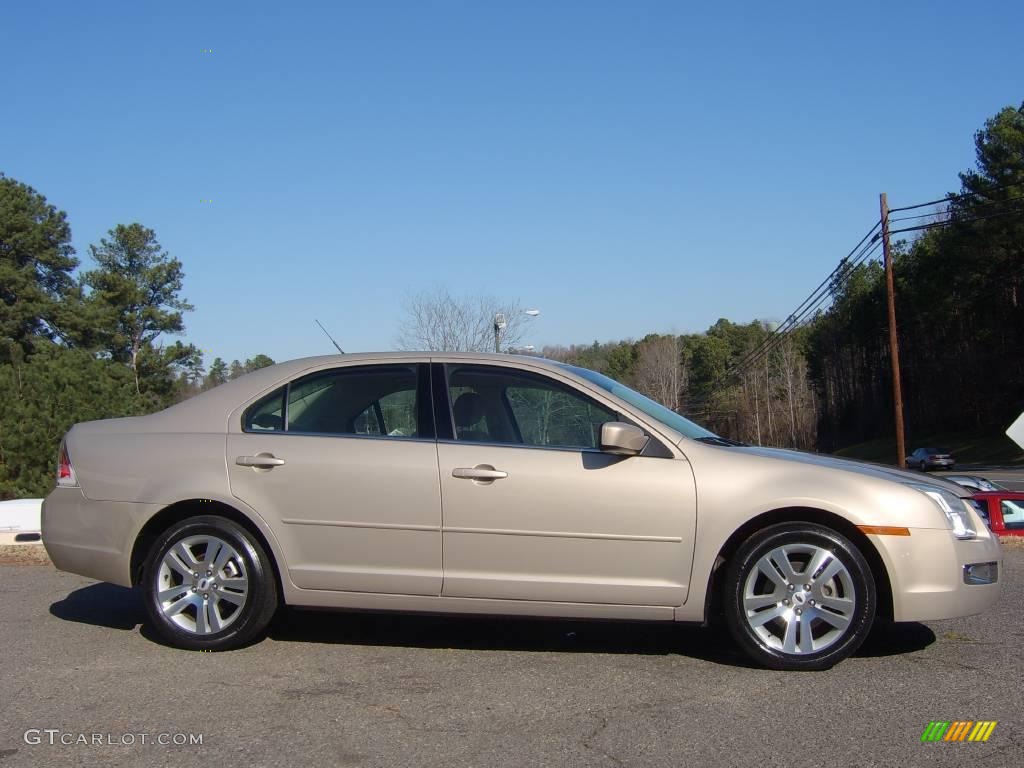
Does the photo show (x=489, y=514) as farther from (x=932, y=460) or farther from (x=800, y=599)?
(x=932, y=460)

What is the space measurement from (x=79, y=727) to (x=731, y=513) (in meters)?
3.05

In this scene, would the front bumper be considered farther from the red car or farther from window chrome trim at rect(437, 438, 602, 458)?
the red car

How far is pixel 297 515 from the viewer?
5.00 meters

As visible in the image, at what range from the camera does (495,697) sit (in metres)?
4.23

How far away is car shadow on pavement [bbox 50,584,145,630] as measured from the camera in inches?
228

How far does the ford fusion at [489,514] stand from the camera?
15.3ft

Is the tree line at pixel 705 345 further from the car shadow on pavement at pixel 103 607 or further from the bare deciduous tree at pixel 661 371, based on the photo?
the car shadow on pavement at pixel 103 607

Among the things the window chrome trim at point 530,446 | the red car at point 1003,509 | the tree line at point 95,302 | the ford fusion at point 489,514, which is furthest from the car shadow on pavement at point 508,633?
the tree line at point 95,302

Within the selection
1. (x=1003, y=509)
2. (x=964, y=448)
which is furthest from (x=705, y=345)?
(x=1003, y=509)

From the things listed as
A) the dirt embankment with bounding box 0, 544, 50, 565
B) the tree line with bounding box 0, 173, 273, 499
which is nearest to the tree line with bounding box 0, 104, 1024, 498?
the tree line with bounding box 0, 173, 273, 499

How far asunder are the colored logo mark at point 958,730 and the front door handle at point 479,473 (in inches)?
86.0

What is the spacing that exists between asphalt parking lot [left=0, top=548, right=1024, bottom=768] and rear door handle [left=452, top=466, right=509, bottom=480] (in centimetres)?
93

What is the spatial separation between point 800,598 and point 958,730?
1.00 metres

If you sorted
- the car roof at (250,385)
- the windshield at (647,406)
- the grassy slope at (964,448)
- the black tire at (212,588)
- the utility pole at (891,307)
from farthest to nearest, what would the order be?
the grassy slope at (964,448) < the utility pole at (891,307) < the car roof at (250,385) < the windshield at (647,406) < the black tire at (212,588)
